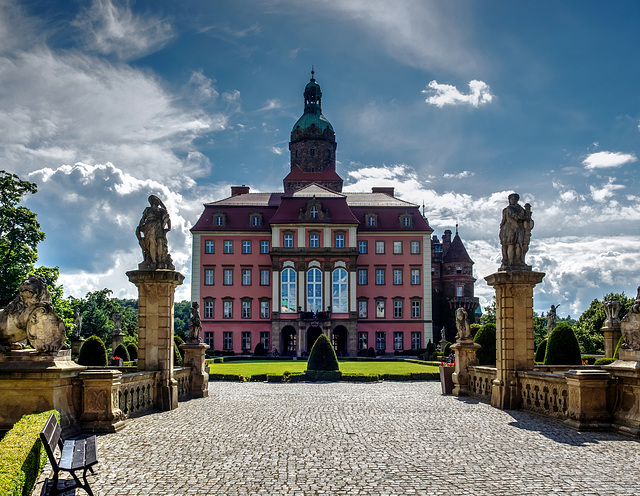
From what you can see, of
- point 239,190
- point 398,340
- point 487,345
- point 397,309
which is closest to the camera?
point 487,345

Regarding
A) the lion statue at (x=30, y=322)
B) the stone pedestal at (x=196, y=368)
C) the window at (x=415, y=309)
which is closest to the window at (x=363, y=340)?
the window at (x=415, y=309)

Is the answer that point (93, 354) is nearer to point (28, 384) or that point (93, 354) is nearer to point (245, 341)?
point (28, 384)

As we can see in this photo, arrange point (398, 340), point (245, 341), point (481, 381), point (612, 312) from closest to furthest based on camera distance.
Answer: point (481, 381)
point (612, 312)
point (245, 341)
point (398, 340)

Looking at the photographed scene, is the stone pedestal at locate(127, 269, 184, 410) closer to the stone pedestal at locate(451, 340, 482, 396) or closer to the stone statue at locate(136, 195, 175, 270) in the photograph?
the stone statue at locate(136, 195, 175, 270)

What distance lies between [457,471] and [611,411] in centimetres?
449

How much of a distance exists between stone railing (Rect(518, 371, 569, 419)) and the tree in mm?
28099

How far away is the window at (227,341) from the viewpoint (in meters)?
53.8

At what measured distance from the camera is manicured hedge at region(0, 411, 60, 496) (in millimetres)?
5170

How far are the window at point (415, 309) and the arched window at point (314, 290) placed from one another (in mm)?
8710

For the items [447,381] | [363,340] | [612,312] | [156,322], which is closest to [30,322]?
[156,322]

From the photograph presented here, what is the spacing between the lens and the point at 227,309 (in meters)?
54.6

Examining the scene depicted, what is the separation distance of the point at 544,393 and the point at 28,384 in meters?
9.47

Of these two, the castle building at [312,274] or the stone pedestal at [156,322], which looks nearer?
the stone pedestal at [156,322]

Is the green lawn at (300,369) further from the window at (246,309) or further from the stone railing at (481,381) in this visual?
the window at (246,309)
